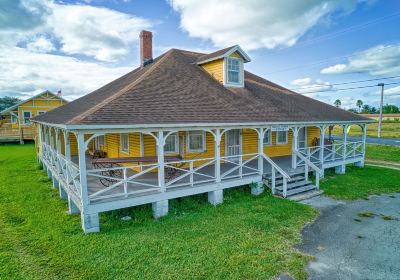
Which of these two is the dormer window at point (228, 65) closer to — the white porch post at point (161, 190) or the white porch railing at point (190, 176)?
the white porch railing at point (190, 176)

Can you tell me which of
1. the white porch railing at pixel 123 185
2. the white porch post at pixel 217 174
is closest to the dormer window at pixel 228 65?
the white porch post at pixel 217 174

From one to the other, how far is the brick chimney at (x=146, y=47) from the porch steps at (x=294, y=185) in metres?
10.8

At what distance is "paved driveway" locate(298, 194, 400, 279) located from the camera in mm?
6129

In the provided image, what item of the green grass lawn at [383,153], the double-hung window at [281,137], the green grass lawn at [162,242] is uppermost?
the double-hung window at [281,137]

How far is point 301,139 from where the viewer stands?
17719mm

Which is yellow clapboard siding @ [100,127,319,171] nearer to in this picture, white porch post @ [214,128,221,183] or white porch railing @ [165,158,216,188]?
white porch railing @ [165,158,216,188]

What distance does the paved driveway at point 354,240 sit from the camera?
20.1 feet

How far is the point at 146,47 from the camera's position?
680 inches

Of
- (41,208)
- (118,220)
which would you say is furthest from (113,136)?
(118,220)

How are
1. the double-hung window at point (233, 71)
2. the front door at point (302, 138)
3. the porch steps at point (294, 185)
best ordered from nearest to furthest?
Result: 1. the porch steps at point (294, 185)
2. the double-hung window at point (233, 71)
3. the front door at point (302, 138)

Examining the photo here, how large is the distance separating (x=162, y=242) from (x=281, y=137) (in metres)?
11.8

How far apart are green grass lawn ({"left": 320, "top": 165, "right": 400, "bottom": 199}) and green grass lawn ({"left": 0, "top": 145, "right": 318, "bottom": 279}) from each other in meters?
3.22

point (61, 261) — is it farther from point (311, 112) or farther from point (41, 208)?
point (311, 112)

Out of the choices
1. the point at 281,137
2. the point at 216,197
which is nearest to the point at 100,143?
the point at 216,197
